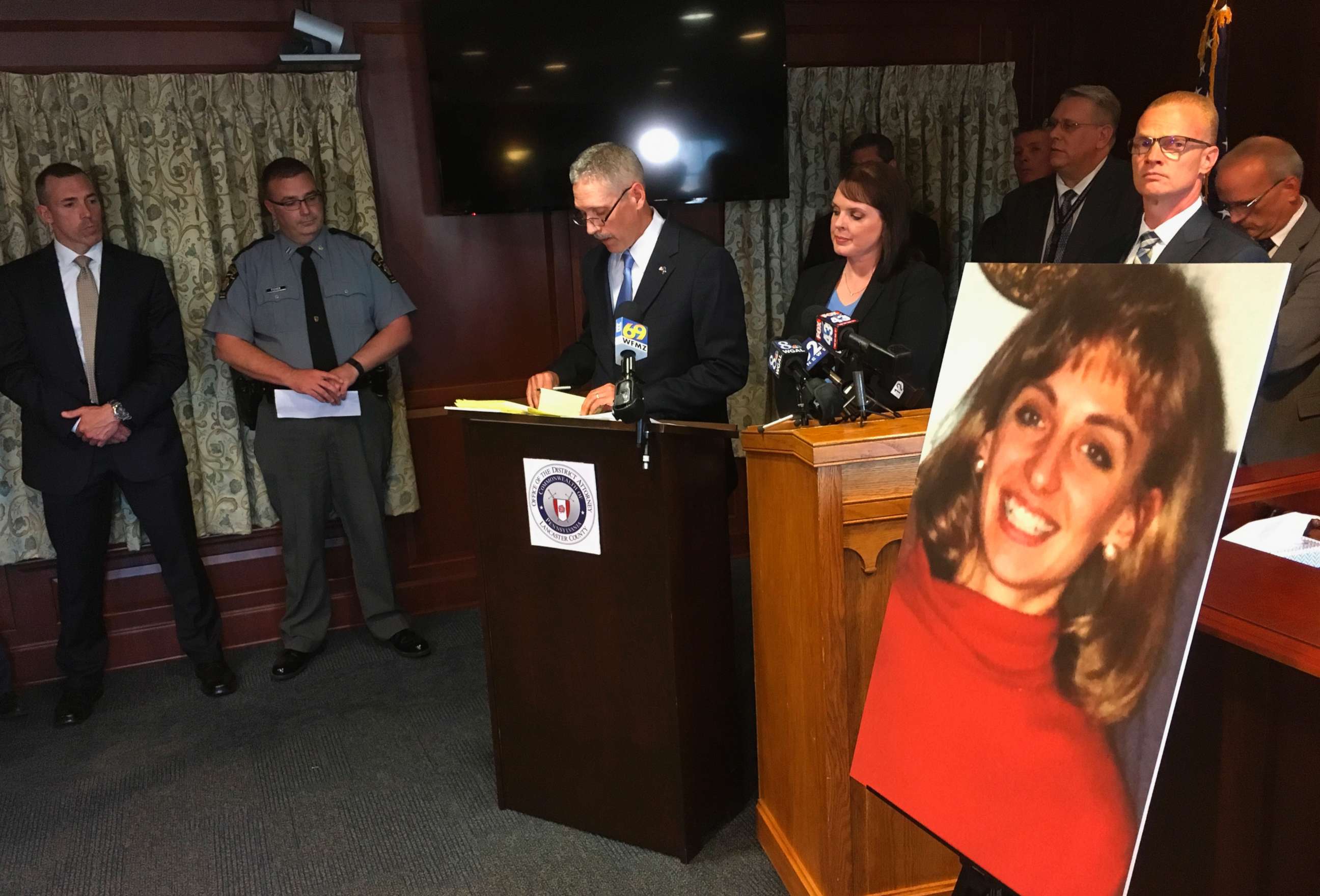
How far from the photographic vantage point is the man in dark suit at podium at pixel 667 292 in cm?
246

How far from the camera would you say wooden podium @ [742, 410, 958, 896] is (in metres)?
1.80

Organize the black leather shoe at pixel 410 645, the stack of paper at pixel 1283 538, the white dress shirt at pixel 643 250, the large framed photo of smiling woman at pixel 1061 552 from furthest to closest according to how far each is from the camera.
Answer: the black leather shoe at pixel 410 645
the white dress shirt at pixel 643 250
the stack of paper at pixel 1283 538
the large framed photo of smiling woman at pixel 1061 552

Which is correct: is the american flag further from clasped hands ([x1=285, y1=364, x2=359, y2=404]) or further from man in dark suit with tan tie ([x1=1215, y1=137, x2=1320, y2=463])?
clasped hands ([x1=285, y1=364, x2=359, y2=404])

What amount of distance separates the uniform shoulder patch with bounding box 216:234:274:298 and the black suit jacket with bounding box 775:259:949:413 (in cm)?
205

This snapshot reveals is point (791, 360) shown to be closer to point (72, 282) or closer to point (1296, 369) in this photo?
point (1296, 369)

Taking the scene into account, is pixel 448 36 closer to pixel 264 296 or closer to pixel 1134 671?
pixel 264 296

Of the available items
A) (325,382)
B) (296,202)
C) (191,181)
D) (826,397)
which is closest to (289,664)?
(325,382)

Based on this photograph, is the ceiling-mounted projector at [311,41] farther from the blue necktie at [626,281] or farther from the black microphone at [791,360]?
the black microphone at [791,360]

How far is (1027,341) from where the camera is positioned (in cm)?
130

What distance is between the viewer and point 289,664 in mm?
3539

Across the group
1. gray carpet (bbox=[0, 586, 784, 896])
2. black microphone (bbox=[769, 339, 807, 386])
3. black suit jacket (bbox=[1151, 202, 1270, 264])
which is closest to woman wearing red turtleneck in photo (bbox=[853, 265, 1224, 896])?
black microphone (bbox=[769, 339, 807, 386])

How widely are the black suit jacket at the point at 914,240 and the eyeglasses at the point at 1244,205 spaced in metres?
1.11

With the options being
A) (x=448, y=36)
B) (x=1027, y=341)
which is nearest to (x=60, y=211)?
(x=448, y=36)

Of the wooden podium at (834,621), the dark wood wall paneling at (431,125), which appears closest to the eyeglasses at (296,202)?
the dark wood wall paneling at (431,125)
